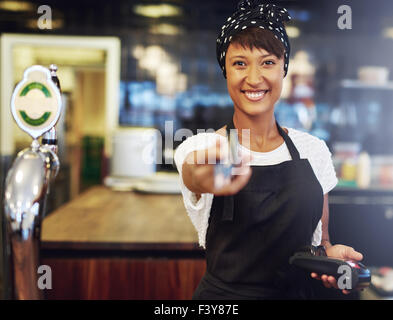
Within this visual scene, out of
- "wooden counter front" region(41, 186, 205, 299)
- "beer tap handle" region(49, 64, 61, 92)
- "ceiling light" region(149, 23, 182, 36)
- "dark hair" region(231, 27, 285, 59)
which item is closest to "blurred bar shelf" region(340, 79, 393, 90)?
"ceiling light" region(149, 23, 182, 36)

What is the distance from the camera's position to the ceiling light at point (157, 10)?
389cm

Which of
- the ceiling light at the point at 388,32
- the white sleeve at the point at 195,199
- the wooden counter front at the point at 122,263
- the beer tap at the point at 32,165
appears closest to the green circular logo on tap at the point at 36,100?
the beer tap at the point at 32,165

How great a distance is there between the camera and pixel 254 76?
2.01ft

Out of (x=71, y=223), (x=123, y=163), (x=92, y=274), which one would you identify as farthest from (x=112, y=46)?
(x=92, y=274)

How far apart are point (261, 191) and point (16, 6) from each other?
393 centimetres

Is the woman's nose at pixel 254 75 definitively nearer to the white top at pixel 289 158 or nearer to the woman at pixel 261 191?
the woman at pixel 261 191

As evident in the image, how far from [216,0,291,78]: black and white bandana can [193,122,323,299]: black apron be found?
7.0 inches

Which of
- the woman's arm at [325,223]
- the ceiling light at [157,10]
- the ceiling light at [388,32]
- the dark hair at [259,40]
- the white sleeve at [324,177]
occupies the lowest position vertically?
the woman's arm at [325,223]

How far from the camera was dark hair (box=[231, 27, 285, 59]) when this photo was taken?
2.02 feet

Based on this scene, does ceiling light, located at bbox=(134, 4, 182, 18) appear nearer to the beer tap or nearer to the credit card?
the beer tap

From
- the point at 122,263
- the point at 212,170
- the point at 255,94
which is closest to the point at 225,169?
the point at 212,170

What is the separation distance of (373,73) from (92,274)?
125 inches

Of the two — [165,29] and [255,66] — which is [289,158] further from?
[165,29]
